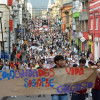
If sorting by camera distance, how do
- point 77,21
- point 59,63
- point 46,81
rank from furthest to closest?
point 77,21 < point 46,81 < point 59,63

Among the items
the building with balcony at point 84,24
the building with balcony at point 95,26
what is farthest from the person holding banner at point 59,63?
the building with balcony at point 84,24

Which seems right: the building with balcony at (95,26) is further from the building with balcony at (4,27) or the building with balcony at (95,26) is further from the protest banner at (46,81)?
the protest banner at (46,81)

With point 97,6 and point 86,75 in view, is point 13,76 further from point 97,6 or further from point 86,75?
point 97,6

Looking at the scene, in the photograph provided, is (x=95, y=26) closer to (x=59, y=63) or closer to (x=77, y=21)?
(x=77, y=21)

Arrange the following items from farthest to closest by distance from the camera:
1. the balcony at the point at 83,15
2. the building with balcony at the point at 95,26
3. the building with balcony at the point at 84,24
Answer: the building with balcony at the point at 84,24 → the balcony at the point at 83,15 → the building with balcony at the point at 95,26

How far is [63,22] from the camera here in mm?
79500

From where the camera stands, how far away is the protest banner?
9281 mm

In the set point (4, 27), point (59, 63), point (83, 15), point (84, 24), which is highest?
point (83, 15)

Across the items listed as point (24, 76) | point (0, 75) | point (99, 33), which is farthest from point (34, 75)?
point (99, 33)

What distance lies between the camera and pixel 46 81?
9.54m

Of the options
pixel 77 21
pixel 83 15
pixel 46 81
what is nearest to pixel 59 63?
pixel 46 81

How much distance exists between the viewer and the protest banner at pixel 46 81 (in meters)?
9.28

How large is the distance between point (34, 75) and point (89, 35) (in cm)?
2980

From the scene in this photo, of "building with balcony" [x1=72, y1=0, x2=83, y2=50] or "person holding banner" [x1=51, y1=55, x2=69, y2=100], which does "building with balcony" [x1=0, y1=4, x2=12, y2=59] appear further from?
"person holding banner" [x1=51, y1=55, x2=69, y2=100]
